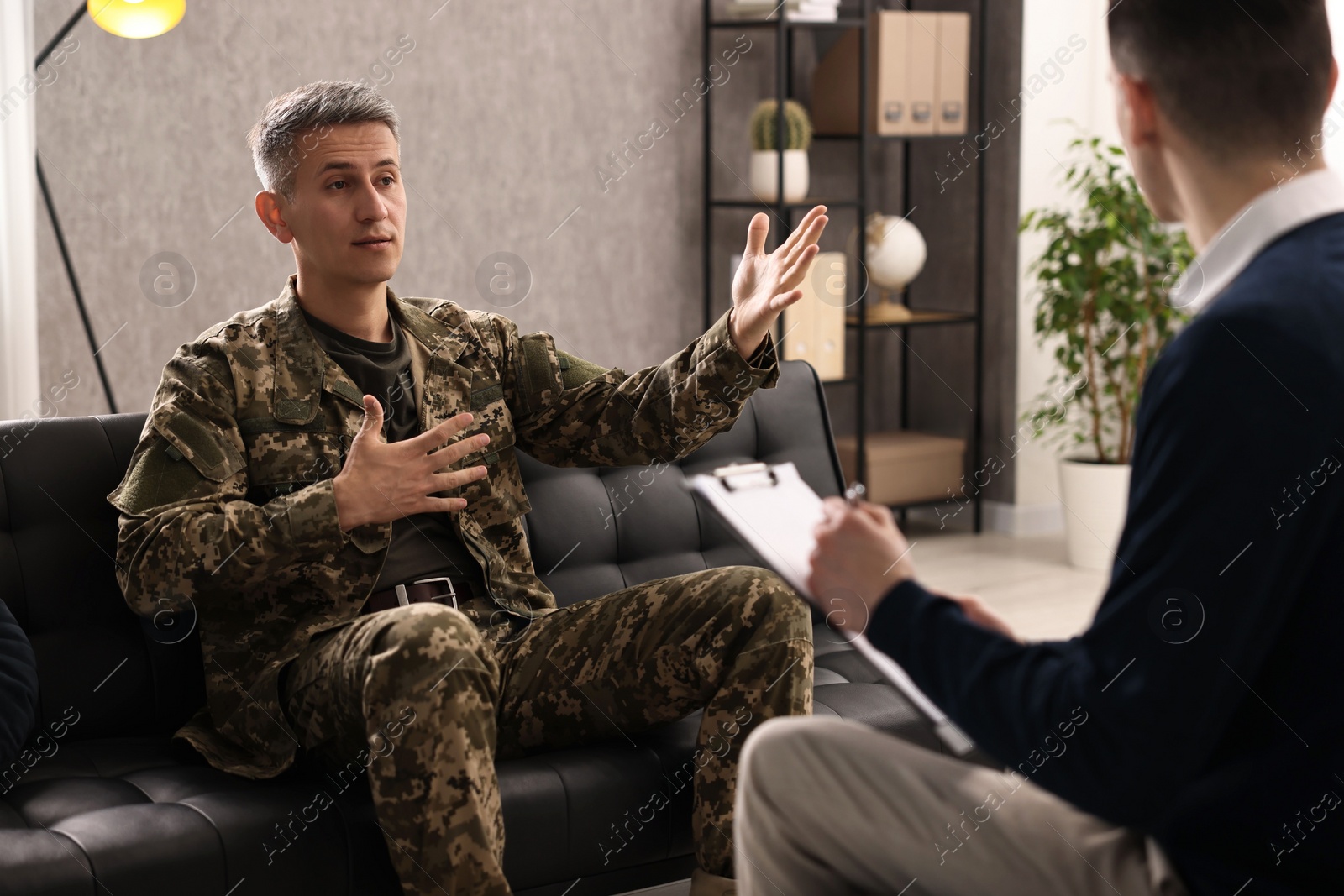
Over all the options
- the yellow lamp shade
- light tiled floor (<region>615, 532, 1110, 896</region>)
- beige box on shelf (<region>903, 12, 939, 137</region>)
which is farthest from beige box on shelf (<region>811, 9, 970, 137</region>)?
the yellow lamp shade

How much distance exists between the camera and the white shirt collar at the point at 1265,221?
3.18ft

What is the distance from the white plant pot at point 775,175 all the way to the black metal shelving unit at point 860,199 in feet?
0.11

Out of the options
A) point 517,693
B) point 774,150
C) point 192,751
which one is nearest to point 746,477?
point 517,693

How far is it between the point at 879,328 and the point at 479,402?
A: 3079 mm

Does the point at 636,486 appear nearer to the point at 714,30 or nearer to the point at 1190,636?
the point at 1190,636

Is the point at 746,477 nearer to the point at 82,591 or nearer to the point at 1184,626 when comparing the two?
the point at 1184,626

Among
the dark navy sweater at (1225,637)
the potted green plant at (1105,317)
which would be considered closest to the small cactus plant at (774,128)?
the potted green plant at (1105,317)

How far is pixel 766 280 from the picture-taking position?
1943 millimetres

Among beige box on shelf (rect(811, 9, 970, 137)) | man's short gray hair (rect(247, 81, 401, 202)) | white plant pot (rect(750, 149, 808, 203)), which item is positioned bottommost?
man's short gray hair (rect(247, 81, 401, 202))

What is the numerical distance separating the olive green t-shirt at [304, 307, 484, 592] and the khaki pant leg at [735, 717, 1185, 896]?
833mm

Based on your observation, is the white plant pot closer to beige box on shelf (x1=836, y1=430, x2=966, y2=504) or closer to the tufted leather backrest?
beige box on shelf (x1=836, y1=430, x2=966, y2=504)

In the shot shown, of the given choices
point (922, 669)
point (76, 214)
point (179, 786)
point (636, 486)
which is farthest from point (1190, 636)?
point (76, 214)

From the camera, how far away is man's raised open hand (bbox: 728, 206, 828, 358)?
191cm

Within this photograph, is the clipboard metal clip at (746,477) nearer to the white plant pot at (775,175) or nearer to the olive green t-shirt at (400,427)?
the olive green t-shirt at (400,427)
